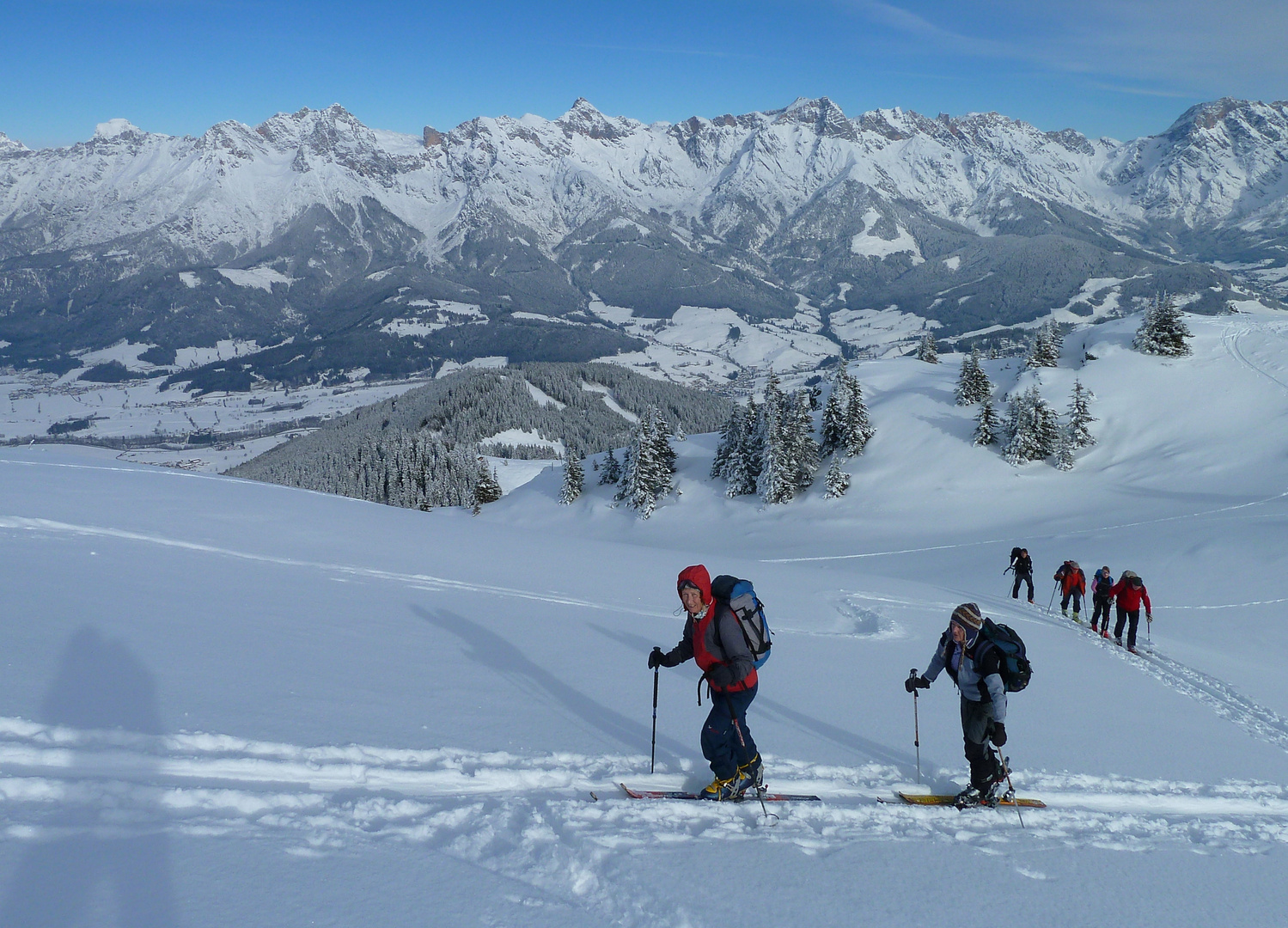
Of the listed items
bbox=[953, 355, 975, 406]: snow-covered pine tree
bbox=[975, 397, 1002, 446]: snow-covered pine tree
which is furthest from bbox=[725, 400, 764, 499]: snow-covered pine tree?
bbox=[953, 355, 975, 406]: snow-covered pine tree

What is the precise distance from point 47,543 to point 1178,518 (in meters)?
36.3

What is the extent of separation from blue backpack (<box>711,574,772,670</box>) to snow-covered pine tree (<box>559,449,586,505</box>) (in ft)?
162

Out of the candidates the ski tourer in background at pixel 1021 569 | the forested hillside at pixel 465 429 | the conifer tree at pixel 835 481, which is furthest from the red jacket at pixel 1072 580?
the forested hillside at pixel 465 429

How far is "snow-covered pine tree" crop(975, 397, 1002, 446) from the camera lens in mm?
42000

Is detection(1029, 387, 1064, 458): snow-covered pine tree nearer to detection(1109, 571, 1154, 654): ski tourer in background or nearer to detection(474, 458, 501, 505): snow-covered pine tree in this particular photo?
detection(1109, 571, 1154, 654): ski tourer in background

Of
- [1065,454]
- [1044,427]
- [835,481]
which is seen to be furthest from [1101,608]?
[1044,427]

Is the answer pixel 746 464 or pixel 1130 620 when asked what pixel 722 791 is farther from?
pixel 746 464

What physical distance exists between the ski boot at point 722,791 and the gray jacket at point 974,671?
237 centimetres

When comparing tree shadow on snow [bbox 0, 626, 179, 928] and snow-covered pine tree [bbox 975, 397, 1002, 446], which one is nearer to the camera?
tree shadow on snow [bbox 0, 626, 179, 928]

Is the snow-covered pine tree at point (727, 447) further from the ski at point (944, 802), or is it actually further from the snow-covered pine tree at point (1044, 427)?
the ski at point (944, 802)

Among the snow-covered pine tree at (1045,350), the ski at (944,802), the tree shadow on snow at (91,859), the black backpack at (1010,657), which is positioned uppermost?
the snow-covered pine tree at (1045,350)

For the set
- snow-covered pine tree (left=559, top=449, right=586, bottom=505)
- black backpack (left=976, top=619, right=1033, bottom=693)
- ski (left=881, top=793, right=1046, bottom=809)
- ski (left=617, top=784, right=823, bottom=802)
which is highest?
snow-covered pine tree (left=559, top=449, right=586, bottom=505)

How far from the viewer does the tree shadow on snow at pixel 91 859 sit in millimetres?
3467

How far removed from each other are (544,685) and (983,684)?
5.06m
